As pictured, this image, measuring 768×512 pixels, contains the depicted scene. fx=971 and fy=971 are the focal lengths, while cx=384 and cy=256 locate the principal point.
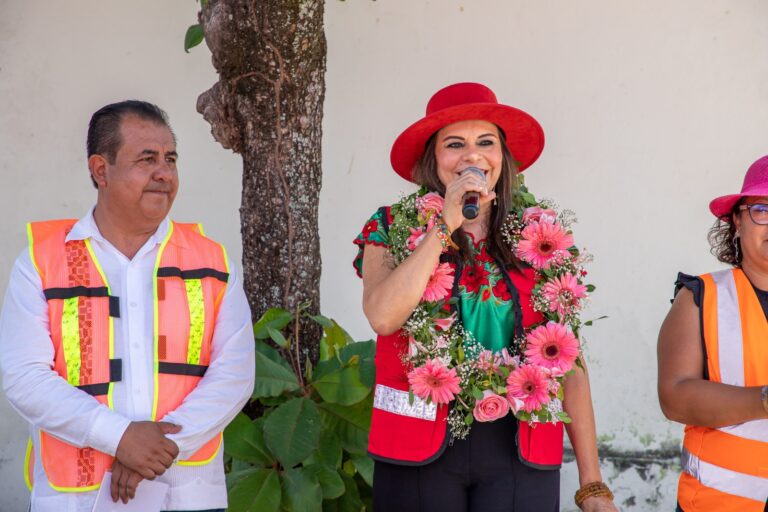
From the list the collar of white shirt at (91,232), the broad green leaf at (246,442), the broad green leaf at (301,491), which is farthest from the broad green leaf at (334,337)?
the collar of white shirt at (91,232)

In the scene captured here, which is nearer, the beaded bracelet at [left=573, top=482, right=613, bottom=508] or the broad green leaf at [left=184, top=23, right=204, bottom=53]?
the beaded bracelet at [left=573, top=482, right=613, bottom=508]

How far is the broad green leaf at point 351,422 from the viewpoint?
12.5ft

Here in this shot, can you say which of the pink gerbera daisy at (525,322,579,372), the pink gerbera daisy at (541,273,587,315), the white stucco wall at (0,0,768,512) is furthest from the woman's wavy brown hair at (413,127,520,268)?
the white stucco wall at (0,0,768,512)

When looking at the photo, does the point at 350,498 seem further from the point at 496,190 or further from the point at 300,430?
the point at 496,190

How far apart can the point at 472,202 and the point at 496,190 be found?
30cm

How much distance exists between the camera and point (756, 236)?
290cm

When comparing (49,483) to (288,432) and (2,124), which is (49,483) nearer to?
(288,432)

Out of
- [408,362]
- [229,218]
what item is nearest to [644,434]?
[229,218]

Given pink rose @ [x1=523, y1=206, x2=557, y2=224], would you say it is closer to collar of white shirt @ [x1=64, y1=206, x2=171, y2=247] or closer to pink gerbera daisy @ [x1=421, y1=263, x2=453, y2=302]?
pink gerbera daisy @ [x1=421, y1=263, x2=453, y2=302]

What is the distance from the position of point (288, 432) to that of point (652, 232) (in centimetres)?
238

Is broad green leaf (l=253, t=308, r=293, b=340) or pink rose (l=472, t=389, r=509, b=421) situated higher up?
broad green leaf (l=253, t=308, r=293, b=340)

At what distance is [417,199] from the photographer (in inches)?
113

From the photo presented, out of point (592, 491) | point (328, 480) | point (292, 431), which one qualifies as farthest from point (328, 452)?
point (592, 491)

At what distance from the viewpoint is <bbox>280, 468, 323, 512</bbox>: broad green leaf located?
3.56m
